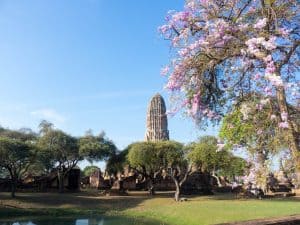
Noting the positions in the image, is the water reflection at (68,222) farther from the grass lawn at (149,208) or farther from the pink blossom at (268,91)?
the pink blossom at (268,91)

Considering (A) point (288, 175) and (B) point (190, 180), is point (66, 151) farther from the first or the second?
(A) point (288, 175)

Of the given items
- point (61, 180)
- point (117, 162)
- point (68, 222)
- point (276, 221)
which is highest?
point (117, 162)

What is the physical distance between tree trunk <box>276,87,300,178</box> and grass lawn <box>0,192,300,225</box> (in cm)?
2534

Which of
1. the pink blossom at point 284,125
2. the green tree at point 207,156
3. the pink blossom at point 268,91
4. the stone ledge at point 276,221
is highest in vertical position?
the green tree at point 207,156

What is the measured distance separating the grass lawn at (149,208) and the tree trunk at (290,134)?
25.3 metres

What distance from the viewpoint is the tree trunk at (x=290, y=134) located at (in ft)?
29.5

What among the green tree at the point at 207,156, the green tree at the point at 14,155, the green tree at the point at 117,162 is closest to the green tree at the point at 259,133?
the green tree at the point at 207,156

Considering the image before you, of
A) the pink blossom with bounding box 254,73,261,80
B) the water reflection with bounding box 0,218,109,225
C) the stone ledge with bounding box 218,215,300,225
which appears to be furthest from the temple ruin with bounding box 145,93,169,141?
the pink blossom with bounding box 254,73,261,80

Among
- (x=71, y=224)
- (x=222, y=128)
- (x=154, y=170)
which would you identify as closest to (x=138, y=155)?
(x=154, y=170)

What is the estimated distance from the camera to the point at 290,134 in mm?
9062

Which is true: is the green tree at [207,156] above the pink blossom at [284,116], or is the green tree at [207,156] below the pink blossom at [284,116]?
above

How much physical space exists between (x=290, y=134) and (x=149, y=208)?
4027 centimetres

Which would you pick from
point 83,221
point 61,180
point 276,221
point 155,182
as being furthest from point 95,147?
point 276,221

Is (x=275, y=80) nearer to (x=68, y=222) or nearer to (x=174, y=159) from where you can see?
(x=68, y=222)
